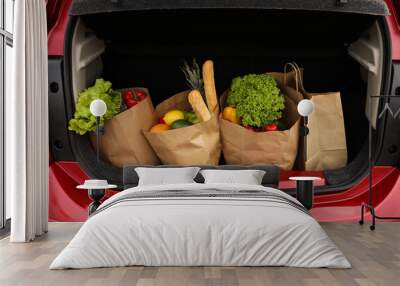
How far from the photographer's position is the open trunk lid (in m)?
4.32

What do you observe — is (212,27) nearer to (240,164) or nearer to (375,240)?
(240,164)

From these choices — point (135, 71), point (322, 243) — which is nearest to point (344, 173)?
point (322, 243)

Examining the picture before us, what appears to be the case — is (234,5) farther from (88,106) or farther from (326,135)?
(326,135)

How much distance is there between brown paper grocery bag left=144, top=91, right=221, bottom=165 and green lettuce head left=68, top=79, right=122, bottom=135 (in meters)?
0.31

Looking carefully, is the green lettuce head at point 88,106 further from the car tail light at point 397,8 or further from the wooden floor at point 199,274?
the car tail light at point 397,8

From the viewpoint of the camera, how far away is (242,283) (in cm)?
319

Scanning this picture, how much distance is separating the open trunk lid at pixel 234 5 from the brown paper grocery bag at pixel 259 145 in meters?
0.95

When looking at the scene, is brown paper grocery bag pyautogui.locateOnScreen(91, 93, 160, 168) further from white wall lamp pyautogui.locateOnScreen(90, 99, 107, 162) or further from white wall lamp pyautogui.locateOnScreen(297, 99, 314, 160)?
white wall lamp pyautogui.locateOnScreen(297, 99, 314, 160)

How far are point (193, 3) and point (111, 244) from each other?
5.43ft

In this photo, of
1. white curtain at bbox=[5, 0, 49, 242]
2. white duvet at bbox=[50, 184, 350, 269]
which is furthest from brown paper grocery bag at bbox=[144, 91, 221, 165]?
white duvet at bbox=[50, 184, 350, 269]

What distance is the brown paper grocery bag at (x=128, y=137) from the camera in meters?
4.93

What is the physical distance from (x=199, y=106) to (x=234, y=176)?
0.56 m

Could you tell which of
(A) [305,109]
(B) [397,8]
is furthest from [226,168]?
(B) [397,8]

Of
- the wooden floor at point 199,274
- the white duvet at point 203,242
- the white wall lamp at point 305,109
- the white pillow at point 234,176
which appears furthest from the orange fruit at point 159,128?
the white duvet at point 203,242
